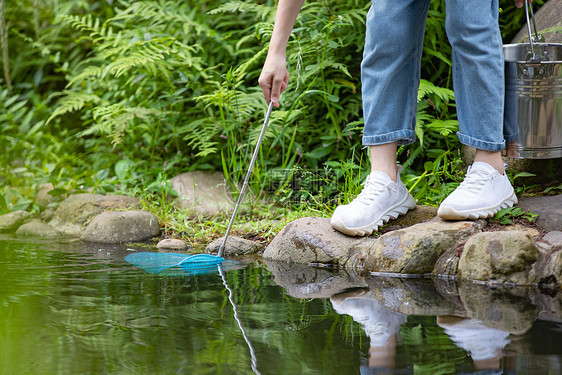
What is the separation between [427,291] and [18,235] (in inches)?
97.1

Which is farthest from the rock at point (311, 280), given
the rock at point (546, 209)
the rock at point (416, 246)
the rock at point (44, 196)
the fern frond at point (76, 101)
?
the fern frond at point (76, 101)

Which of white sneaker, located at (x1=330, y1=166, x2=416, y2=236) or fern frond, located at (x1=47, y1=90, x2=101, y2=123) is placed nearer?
white sneaker, located at (x1=330, y1=166, x2=416, y2=236)

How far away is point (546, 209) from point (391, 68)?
2.87ft

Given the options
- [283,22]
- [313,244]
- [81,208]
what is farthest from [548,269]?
[81,208]

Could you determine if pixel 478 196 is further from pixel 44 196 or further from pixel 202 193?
pixel 44 196

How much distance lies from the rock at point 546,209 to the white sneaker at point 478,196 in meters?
0.15

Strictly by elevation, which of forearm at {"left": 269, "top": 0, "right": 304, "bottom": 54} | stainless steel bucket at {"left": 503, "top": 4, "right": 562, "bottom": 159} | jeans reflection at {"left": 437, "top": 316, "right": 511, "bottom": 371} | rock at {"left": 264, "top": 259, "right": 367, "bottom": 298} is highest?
forearm at {"left": 269, "top": 0, "right": 304, "bottom": 54}

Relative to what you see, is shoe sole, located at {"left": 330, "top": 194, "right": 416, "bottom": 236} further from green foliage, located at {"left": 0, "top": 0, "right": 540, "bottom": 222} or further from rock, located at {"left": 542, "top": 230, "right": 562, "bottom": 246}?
rock, located at {"left": 542, "top": 230, "right": 562, "bottom": 246}

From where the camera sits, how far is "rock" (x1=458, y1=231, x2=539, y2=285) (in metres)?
2.03

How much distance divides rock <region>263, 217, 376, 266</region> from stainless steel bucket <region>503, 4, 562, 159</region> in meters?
0.80

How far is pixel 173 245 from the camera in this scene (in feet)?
9.77

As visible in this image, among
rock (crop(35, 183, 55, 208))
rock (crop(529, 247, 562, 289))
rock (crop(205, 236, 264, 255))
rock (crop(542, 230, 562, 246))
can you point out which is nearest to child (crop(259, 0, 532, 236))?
rock (crop(542, 230, 562, 246))

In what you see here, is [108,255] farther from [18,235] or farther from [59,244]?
[18,235]

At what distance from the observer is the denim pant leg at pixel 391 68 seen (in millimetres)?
2424
